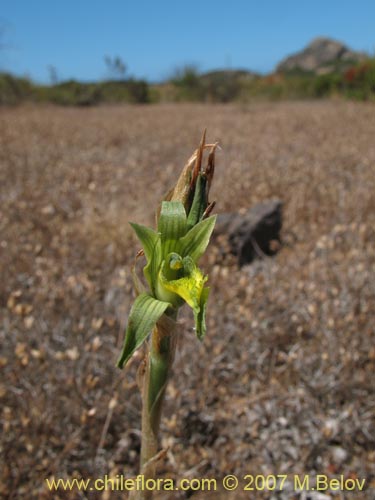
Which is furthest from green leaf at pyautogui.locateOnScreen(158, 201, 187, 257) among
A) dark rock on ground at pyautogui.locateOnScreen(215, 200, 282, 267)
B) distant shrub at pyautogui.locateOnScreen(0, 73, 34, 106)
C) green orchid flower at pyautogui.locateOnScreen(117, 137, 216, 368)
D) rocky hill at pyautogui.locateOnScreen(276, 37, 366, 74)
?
rocky hill at pyautogui.locateOnScreen(276, 37, 366, 74)

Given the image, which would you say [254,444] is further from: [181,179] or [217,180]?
Result: [217,180]

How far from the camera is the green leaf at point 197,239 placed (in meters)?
0.71

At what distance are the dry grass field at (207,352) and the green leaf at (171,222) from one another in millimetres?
1050

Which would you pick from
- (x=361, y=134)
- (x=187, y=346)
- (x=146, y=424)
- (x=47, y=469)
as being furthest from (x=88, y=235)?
(x=361, y=134)

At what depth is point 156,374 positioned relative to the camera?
0.77 meters

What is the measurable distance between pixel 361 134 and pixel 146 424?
681 cm

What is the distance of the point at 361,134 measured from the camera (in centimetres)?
677

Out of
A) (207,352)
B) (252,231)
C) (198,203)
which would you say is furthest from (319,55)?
(198,203)

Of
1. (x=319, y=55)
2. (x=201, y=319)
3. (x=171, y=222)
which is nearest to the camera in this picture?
(x=201, y=319)

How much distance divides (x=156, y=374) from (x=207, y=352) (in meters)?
1.52

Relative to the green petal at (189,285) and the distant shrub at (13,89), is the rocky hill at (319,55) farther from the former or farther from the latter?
the green petal at (189,285)

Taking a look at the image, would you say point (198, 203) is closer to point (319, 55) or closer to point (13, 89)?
point (13, 89)

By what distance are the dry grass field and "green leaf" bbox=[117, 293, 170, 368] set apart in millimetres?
1028

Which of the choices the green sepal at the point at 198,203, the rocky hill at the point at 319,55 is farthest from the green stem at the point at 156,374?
the rocky hill at the point at 319,55
